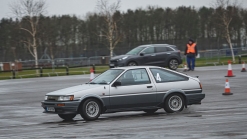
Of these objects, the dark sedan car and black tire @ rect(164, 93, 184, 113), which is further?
the dark sedan car

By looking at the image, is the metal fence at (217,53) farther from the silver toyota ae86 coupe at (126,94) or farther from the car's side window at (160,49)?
the silver toyota ae86 coupe at (126,94)

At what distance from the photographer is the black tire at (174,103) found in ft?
50.7

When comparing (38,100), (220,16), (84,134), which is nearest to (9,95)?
(38,100)

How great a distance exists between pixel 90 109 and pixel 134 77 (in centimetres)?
156

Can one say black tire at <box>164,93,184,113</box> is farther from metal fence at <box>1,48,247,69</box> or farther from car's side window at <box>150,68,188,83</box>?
metal fence at <box>1,48,247,69</box>

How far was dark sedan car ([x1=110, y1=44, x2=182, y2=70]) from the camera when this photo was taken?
3428 cm

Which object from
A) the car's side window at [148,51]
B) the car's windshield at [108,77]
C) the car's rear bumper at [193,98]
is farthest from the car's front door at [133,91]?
the car's side window at [148,51]

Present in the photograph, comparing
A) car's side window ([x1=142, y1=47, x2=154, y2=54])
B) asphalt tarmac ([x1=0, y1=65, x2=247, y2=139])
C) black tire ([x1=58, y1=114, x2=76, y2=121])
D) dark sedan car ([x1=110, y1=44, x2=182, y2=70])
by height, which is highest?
car's side window ([x1=142, y1=47, x2=154, y2=54])

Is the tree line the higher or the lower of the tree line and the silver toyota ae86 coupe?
the higher

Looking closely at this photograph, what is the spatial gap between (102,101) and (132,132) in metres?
3.15

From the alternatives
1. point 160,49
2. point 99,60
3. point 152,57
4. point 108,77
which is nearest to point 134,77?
point 108,77

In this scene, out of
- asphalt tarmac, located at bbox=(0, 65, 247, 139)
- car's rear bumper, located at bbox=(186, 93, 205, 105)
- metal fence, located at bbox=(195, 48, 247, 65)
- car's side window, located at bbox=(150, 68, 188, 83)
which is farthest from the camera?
metal fence, located at bbox=(195, 48, 247, 65)

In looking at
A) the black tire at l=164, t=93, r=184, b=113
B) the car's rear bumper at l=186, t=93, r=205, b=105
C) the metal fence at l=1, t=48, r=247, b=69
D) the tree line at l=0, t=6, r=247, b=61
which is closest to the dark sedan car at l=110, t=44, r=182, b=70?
the metal fence at l=1, t=48, r=247, b=69

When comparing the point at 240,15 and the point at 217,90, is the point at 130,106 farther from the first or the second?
the point at 240,15
